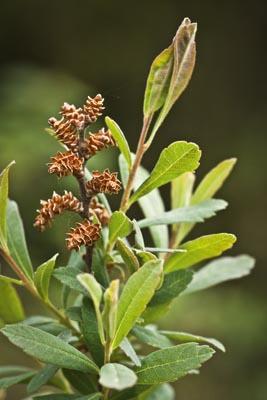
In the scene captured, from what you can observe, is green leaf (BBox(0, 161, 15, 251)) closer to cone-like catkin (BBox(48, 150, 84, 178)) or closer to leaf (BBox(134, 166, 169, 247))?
cone-like catkin (BBox(48, 150, 84, 178))

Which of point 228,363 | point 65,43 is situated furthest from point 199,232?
point 65,43

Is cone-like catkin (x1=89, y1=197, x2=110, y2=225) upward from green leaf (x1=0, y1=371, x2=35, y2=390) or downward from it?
upward

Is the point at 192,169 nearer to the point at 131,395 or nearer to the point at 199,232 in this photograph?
the point at 131,395

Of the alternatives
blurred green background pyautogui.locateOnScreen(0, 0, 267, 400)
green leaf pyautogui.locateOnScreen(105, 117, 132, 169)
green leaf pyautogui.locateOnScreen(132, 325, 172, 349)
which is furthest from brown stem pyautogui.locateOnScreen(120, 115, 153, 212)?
blurred green background pyautogui.locateOnScreen(0, 0, 267, 400)

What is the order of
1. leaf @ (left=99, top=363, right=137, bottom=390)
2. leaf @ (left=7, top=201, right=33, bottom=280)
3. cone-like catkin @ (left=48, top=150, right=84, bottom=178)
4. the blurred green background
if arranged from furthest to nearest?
the blurred green background
leaf @ (left=7, top=201, right=33, bottom=280)
cone-like catkin @ (left=48, top=150, right=84, bottom=178)
leaf @ (left=99, top=363, right=137, bottom=390)

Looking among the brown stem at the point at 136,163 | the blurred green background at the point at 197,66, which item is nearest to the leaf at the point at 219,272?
the brown stem at the point at 136,163

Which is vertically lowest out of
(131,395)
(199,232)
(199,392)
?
(199,392)

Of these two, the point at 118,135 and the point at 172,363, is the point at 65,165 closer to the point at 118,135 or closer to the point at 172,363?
the point at 118,135
